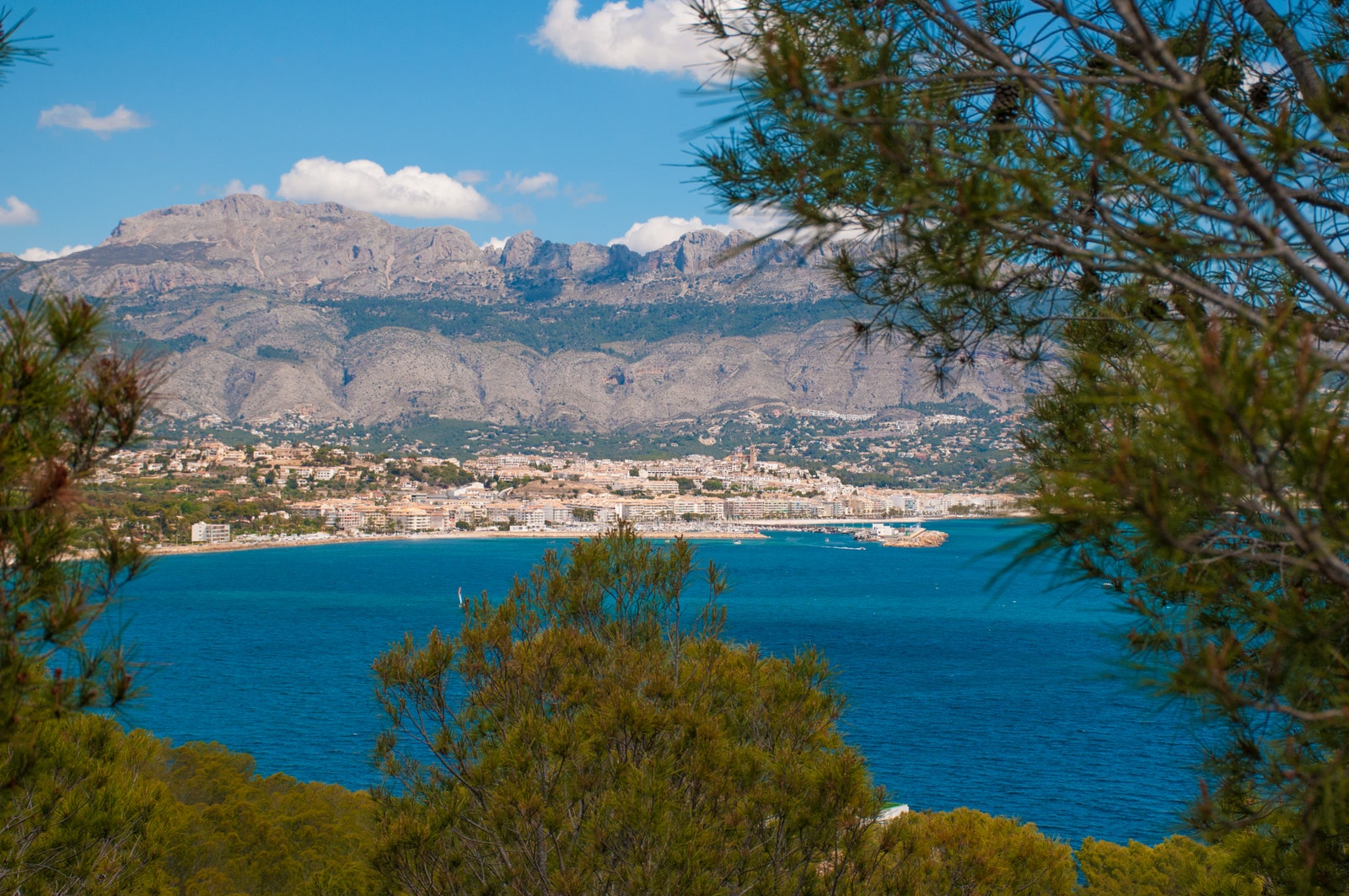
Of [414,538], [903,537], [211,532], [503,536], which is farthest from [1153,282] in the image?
[503,536]

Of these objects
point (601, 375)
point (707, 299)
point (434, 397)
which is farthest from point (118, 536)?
point (707, 299)

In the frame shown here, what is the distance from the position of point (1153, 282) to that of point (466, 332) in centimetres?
15625

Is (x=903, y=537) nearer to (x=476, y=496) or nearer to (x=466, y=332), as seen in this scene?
(x=476, y=496)

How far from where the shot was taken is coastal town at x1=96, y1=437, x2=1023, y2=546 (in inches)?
2744

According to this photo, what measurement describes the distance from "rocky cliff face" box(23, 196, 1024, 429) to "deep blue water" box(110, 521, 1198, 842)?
7115 centimetres

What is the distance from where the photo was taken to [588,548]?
561 centimetres

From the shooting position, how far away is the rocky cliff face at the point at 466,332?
135m

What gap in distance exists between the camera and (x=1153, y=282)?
2357 millimetres

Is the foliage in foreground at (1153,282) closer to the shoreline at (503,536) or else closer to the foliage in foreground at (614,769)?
the foliage in foreground at (614,769)

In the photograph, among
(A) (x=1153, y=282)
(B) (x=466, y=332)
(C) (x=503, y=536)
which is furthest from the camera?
(B) (x=466, y=332)

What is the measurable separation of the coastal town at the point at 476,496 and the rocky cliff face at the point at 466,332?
24529mm

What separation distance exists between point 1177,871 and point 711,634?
5.95 m

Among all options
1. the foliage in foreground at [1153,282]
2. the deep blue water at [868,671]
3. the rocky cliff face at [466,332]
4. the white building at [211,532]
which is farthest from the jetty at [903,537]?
the foliage in foreground at [1153,282]

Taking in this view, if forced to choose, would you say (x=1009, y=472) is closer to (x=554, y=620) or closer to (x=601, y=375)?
(x=554, y=620)
